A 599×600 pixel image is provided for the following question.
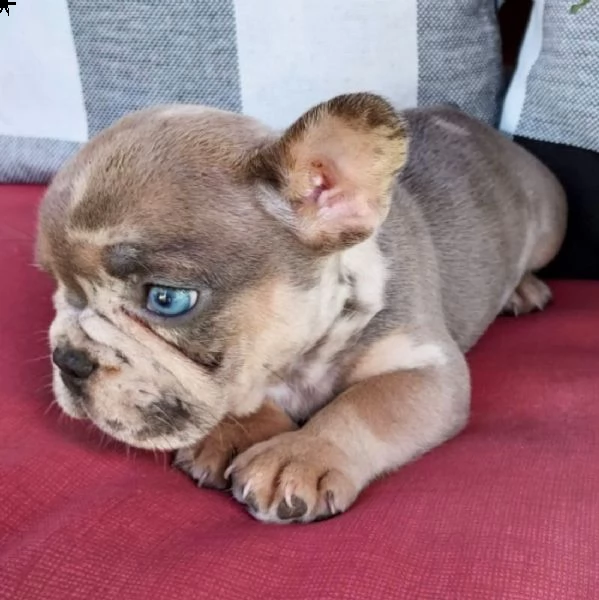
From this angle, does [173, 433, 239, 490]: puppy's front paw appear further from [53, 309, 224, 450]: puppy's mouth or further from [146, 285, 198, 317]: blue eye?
[146, 285, 198, 317]: blue eye

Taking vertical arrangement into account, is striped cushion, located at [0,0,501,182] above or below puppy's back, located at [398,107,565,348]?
above

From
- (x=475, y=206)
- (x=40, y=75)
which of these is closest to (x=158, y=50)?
(x=40, y=75)

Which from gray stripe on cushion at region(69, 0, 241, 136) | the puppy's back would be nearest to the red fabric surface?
the puppy's back

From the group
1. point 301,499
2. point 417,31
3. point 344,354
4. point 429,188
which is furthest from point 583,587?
point 417,31

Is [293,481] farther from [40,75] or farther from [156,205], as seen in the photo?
[40,75]

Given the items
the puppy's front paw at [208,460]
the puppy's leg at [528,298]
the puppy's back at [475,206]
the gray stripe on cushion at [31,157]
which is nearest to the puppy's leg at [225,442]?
the puppy's front paw at [208,460]

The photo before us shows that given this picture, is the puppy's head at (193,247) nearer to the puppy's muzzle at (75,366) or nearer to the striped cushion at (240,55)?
the puppy's muzzle at (75,366)

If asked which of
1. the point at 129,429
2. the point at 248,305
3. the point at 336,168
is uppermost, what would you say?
the point at 336,168

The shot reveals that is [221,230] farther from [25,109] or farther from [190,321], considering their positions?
[25,109]
